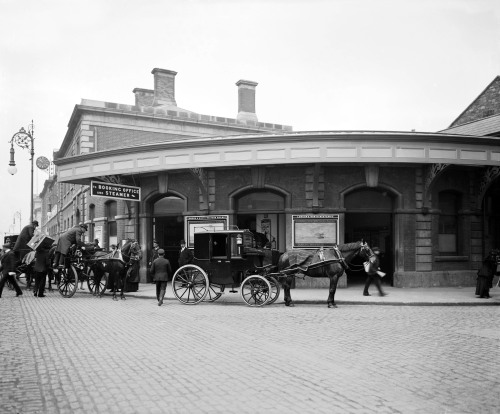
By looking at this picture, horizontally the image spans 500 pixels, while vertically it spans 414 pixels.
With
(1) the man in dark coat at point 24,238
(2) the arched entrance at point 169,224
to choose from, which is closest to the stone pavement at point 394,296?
(2) the arched entrance at point 169,224

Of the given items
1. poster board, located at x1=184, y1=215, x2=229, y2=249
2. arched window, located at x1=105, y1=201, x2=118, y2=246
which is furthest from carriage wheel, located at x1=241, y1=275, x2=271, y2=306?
arched window, located at x1=105, y1=201, x2=118, y2=246

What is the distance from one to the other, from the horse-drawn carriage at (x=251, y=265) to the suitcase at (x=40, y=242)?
4721 millimetres

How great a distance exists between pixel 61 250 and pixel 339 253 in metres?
8.16

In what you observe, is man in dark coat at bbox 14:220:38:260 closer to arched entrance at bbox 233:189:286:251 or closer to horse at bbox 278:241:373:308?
arched entrance at bbox 233:189:286:251

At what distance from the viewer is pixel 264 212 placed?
1788 cm

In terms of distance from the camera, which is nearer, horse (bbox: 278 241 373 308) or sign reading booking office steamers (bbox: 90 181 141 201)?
horse (bbox: 278 241 373 308)

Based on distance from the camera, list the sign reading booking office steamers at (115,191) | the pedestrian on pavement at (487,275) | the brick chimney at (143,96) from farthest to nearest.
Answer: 1. the brick chimney at (143,96)
2. the sign reading booking office steamers at (115,191)
3. the pedestrian on pavement at (487,275)

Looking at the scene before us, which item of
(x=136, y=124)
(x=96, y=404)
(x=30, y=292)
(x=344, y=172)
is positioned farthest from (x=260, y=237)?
(x=136, y=124)

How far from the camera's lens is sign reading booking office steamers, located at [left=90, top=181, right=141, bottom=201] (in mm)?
17469

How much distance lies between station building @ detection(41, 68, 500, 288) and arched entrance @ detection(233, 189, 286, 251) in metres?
0.04

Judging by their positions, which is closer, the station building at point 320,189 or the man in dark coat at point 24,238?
the station building at point 320,189

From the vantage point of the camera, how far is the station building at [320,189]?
1662cm

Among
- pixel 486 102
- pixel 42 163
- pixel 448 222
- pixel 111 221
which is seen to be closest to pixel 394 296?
Result: pixel 448 222

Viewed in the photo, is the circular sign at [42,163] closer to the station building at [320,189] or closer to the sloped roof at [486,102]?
the station building at [320,189]
